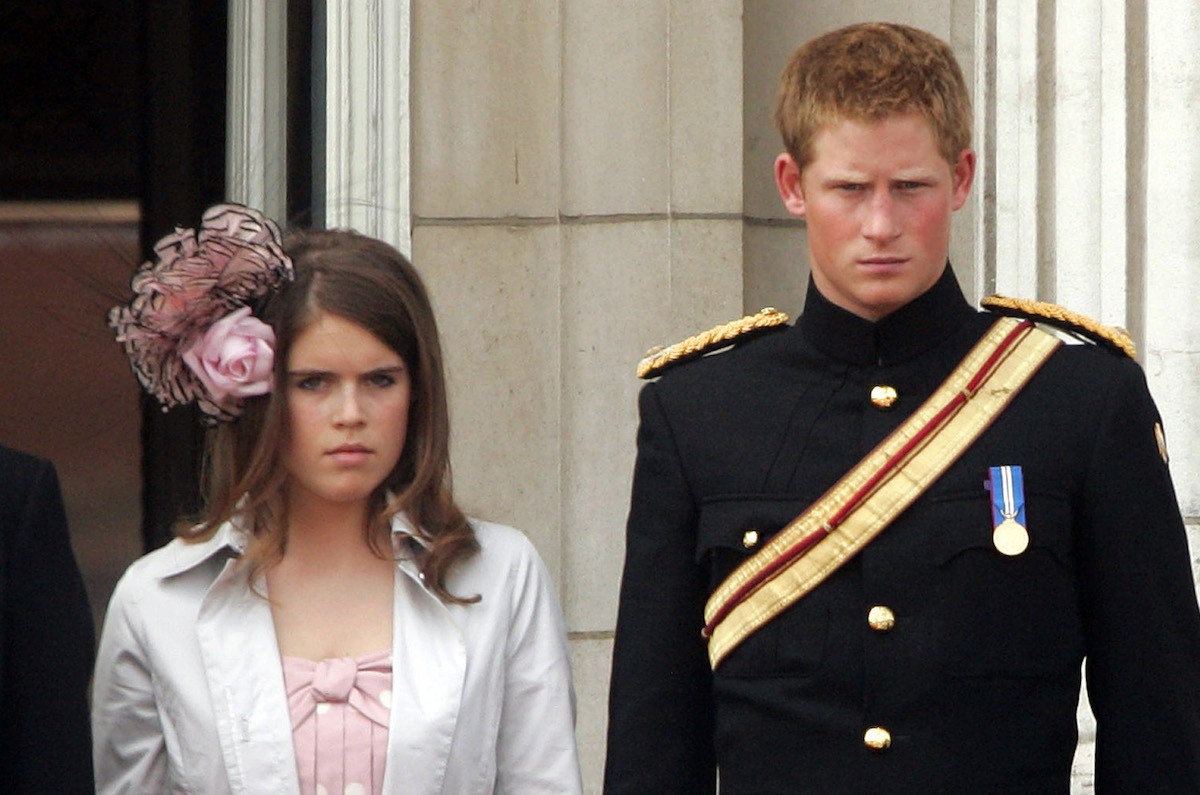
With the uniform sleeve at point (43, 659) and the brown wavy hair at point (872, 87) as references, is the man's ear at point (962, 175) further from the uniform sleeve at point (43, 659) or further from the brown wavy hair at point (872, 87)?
the uniform sleeve at point (43, 659)

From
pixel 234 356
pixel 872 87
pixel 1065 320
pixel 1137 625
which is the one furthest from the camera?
pixel 234 356

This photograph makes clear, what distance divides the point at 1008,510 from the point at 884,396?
26cm

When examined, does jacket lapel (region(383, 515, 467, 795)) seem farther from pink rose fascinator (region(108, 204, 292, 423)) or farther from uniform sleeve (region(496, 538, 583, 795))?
pink rose fascinator (region(108, 204, 292, 423))

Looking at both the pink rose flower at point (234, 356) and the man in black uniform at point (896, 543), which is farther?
the pink rose flower at point (234, 356)

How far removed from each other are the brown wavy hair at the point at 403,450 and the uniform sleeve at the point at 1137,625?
102 cm

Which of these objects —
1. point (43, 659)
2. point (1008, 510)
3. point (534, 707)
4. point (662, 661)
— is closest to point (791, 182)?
point (1008, 510)

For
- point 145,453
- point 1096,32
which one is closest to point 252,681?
point 1096,32

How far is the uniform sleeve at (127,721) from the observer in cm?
356

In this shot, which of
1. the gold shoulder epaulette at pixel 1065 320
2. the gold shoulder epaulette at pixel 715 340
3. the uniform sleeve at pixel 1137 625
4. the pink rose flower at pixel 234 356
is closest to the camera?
the uniform sleeve at pixel 1137 625

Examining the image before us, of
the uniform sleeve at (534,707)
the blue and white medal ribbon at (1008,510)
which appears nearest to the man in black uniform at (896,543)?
the blue and white medal ribbon at (1008,510)

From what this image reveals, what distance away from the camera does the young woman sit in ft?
11.5

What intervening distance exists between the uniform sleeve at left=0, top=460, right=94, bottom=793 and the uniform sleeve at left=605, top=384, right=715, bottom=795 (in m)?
0.75

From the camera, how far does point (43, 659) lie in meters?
3.15

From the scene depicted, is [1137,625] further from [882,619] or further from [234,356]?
[234,356]
